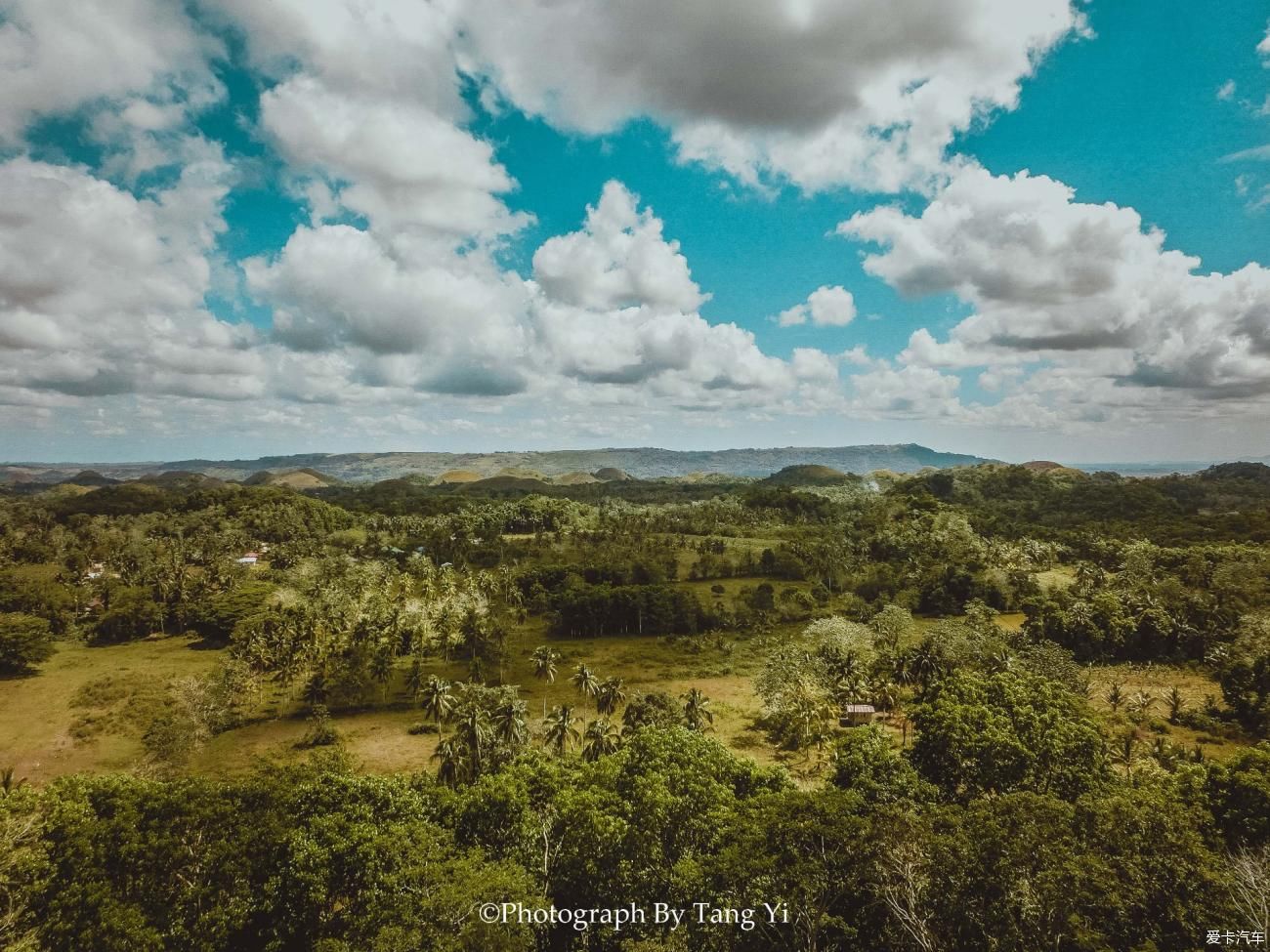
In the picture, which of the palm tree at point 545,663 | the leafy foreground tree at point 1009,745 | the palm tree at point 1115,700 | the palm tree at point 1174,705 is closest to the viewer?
the leafy foreground tree at point 1009,745

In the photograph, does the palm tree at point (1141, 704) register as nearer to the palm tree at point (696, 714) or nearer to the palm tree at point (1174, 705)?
the palm tree at point (1174, 705)

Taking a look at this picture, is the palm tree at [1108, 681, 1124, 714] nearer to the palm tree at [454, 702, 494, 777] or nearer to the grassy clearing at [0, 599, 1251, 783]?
the grassy clearing at [0, 599, 1251, 783]

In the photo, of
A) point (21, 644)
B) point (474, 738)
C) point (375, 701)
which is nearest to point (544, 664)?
point (375, 701)

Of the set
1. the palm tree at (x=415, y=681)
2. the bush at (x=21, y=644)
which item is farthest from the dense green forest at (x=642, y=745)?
the palm tree at (x=415, y=681)

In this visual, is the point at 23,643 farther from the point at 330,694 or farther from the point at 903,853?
the point at 903,853

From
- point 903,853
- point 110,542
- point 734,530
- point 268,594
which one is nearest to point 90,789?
point 903,853

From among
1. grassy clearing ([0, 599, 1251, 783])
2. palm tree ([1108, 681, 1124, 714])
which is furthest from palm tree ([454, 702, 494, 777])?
palm tree ([1108, 681, 1124, 714])

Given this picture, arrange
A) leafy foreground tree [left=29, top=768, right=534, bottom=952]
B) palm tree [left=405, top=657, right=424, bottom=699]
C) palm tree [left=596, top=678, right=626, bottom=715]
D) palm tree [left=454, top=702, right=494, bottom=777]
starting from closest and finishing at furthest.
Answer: leafy foreground tree [left=29, top=768, right=534, bottom=952]
palm tree [left=454, top=702, right=494, bottom=777]
palm tree [left=596, top=678, right=626, bottom=715]
palm tree [left=405, top=657, right=424, bottom=699]
